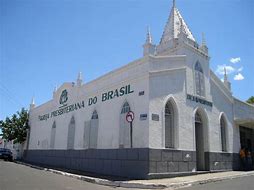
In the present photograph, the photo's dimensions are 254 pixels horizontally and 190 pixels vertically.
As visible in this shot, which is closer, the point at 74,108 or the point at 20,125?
the point at 74,108

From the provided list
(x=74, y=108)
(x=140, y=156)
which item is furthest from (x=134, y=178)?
(x=74, y=108)

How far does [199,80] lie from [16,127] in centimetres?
2526

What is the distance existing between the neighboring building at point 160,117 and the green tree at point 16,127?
1352cm

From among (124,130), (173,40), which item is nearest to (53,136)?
(124,130)

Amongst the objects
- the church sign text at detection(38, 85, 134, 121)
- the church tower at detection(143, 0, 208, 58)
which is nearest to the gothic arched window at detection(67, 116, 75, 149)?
the church sign text at detection(38, 85, 134, 121)

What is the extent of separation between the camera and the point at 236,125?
20.5 meters

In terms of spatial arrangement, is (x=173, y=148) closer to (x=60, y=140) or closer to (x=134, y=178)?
(x=134, y=178)

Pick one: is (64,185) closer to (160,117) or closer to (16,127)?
(160,117)

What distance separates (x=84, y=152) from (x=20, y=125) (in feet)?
62.4

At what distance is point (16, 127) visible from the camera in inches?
1368

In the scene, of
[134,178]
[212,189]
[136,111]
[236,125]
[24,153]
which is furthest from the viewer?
[24,153]

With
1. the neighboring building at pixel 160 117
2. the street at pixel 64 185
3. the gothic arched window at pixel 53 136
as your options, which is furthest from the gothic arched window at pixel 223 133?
the gothic arched window at pixel 53 136

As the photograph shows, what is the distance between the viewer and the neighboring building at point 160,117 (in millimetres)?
14172

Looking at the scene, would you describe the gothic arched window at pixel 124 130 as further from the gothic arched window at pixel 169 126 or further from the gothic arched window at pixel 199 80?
the gothic arched window at pixel 199 80
